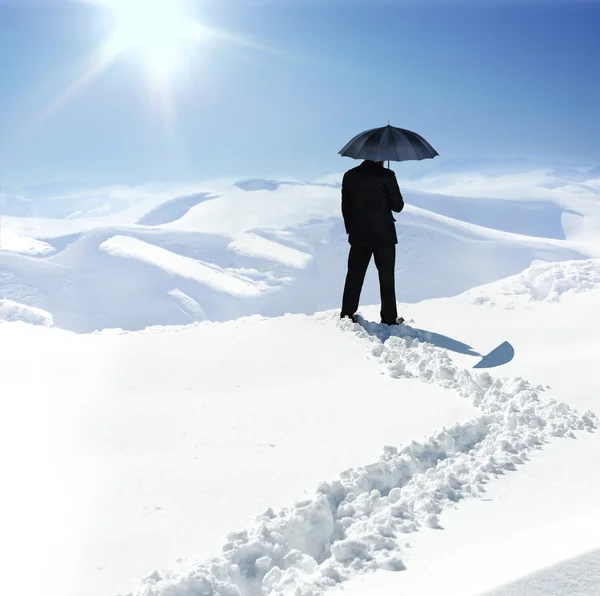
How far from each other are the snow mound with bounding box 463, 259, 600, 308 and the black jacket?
9.30 ft

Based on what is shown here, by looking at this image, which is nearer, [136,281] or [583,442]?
[583,442]

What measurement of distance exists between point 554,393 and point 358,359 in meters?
2.14

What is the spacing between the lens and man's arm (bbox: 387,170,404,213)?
8.68m

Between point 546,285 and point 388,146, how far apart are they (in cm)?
425

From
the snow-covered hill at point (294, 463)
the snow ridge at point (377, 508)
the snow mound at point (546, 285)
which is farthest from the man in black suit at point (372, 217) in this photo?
the snow ridge at point (377, 508)

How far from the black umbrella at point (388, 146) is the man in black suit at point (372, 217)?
0.24m

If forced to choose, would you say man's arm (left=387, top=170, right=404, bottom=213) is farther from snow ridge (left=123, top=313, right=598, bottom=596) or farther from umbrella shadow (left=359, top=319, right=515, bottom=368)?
snow ridge (left=123, top=313, right=598, bottom=596)

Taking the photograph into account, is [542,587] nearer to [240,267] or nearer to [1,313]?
[1,313]

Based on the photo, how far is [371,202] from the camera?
873 cm

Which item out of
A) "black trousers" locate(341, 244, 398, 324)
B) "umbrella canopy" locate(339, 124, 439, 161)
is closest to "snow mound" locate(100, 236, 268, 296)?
"black trousers" locate(341, 244, 398, 324)

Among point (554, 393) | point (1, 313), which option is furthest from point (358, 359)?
point (1, 313)

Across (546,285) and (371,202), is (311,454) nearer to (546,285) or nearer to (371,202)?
(371,202)

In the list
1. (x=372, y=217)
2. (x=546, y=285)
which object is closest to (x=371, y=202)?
(x=372, y=217)

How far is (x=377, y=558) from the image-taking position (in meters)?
3.42
